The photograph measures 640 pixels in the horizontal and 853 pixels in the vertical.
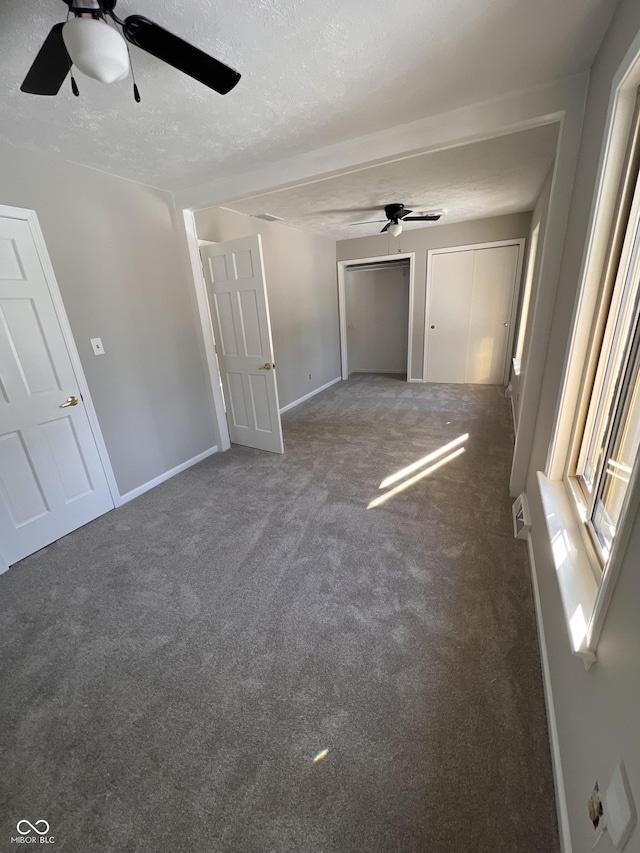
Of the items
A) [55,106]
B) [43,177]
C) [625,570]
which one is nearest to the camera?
[625,570]

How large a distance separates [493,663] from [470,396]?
4.07 m

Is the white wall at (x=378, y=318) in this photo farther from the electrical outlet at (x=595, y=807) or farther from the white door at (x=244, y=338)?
the electrical outlet at (x=595, y=807)

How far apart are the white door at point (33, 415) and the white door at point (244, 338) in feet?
4.51

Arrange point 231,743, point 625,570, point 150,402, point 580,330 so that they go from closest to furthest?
point 625,570
point 231,743
point 580,330
point 150,402

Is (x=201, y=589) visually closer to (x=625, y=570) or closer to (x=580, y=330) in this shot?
(x=625, y=570)

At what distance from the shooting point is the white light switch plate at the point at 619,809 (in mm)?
615

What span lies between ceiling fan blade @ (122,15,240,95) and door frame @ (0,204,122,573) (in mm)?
1444

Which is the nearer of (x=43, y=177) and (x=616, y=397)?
(x=616, y=397)

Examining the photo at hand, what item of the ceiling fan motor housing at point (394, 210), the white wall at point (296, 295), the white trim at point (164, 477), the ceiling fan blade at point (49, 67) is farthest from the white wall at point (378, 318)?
the ceiling fan blade at point (49, 67)

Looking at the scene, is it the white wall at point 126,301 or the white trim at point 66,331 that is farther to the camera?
the white wall at point 126,301

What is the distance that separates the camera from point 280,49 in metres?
1.37

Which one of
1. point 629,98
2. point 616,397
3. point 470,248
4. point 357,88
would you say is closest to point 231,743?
point 616,397

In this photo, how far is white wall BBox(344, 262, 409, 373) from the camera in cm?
625

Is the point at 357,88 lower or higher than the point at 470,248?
higher
